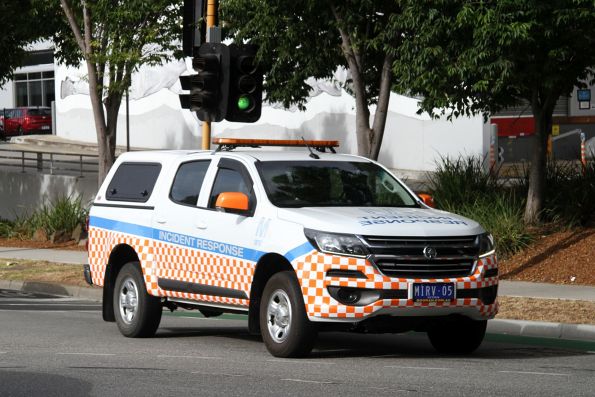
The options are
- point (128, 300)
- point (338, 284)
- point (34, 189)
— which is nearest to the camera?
point (338, 284)

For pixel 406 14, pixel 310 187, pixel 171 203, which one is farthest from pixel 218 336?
pixel 406 14

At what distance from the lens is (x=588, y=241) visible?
2075 centimetres

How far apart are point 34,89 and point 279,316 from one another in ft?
192

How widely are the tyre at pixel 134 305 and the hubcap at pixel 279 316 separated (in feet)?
7.25

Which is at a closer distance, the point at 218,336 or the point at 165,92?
the point at 218,336

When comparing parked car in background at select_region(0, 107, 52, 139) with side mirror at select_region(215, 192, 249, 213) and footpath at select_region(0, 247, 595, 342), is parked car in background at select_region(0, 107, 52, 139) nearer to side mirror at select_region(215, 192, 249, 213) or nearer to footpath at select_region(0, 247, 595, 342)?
footpath at select_region(0, 247, 595, 342)

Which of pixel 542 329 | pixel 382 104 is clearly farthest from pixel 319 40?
pixel 542 329

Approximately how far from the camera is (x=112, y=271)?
1401 centimetres

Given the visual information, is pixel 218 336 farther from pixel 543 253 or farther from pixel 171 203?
pixel 543 253

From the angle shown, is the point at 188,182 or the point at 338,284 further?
the point at 188,182

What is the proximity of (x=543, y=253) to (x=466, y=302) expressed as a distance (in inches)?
382

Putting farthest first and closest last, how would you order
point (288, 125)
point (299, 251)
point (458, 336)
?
point (288, 125) < point (458, 336) < point (299, 251)

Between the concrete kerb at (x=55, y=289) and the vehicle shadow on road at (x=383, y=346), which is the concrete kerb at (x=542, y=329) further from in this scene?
the concrete kerb at (x=55, y=289)

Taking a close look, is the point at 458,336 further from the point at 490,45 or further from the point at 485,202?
the point at 485,202
